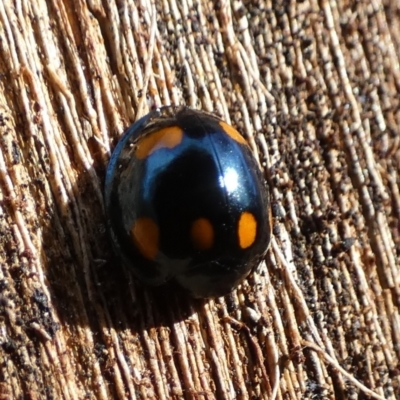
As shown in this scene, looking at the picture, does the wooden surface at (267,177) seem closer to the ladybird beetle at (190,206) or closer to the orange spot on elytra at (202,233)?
the ladybird beetle at (190,206)

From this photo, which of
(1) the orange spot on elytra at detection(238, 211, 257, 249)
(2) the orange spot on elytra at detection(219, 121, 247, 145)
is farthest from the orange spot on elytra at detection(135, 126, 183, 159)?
(1) the orange spot on elytra at detection(238, 211, 257, 249)

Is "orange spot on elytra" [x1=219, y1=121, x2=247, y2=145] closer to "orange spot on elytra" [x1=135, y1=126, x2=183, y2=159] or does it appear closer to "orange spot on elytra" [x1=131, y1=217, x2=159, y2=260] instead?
"orange spot on elytra" [x1=135, y1=126, x2=183, y2=159]

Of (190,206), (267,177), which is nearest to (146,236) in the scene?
(190,206)

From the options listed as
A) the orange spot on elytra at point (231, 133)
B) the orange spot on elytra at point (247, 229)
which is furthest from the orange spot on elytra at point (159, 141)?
the orange spot on elytra at point (247, 229)

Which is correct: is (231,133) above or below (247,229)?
above

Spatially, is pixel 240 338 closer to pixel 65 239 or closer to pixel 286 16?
pixel 65 239

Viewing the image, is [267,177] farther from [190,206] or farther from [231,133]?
[190,206]

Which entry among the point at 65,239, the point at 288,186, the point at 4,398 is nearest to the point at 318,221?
the point at 288,186
